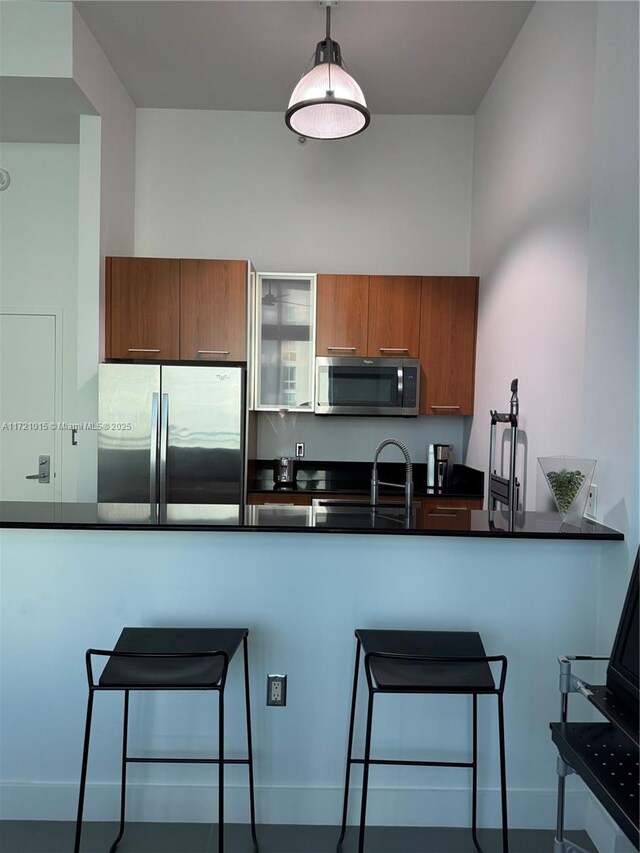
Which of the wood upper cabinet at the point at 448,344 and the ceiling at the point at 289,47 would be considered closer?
the ceiling at the point at 289,47

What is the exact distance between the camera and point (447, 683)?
5.43ft

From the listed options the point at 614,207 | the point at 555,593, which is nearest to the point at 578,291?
the point at 614,207

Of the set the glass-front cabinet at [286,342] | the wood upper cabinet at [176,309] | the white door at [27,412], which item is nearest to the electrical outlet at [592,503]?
the glass-front cabinet at [286,342]

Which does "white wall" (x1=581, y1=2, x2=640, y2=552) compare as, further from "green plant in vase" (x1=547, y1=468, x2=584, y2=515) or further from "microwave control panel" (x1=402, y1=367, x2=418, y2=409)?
"microwave control panel" (x1=402, y1=367, x2=418, y2=409)

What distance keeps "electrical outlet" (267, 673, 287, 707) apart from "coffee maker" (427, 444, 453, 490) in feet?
7.18

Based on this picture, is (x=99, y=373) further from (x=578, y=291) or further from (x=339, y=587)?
(x=578, y=291)

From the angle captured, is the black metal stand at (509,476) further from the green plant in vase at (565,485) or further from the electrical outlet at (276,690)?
the electrical outlet at (276,690)

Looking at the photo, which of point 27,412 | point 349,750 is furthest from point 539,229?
point 27,412

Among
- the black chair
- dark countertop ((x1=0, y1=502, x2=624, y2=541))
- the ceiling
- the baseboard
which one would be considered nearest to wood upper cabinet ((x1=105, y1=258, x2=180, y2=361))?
the ceiling

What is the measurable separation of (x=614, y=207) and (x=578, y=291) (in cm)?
36

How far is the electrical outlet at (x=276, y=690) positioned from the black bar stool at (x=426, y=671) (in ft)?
0.88

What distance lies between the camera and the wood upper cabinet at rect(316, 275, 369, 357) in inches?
154

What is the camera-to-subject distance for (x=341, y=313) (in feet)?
12.8

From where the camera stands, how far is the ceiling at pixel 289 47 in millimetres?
2967
